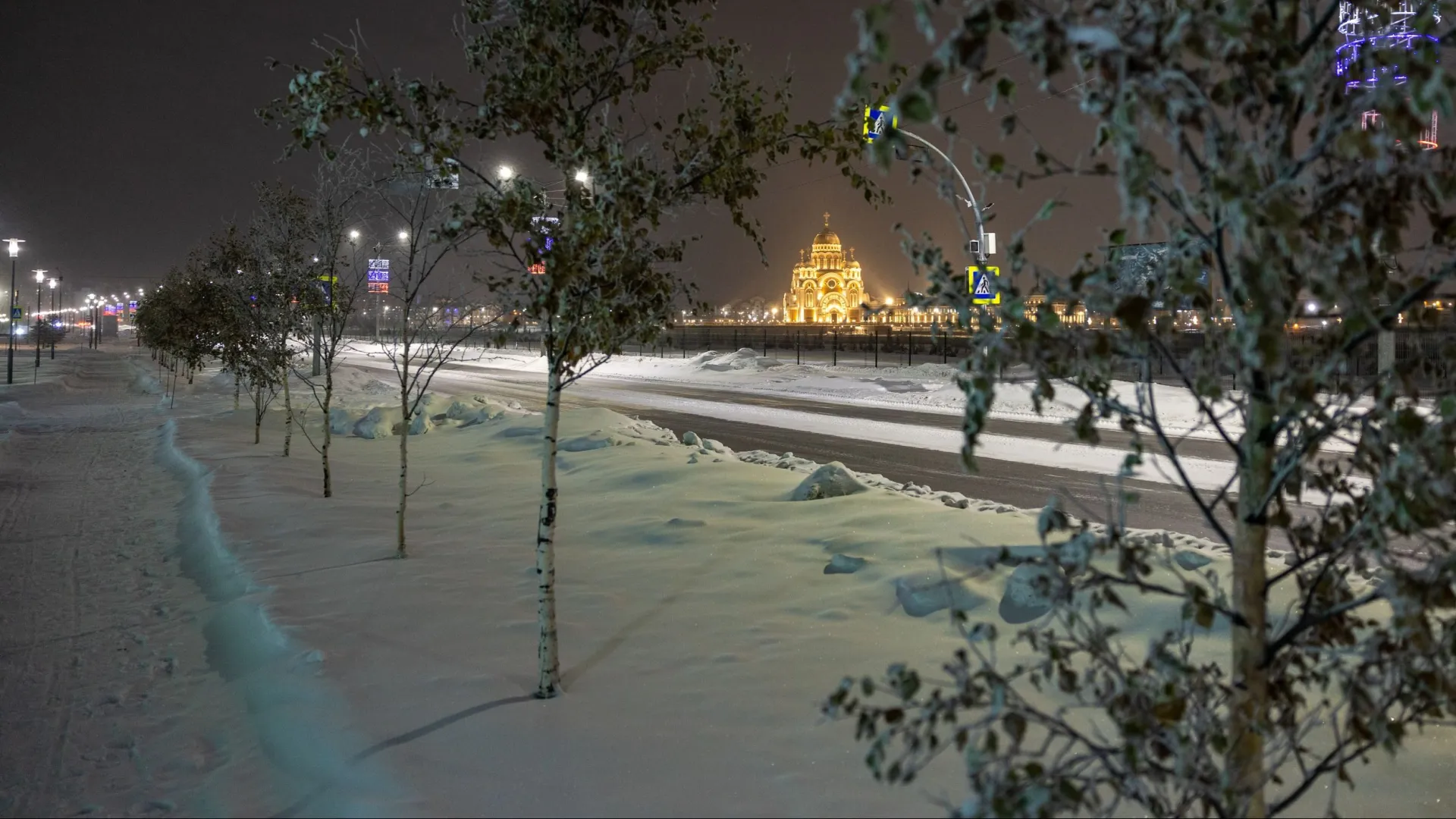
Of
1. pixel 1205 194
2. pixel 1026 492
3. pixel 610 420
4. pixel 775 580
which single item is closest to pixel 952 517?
pixel 775 580

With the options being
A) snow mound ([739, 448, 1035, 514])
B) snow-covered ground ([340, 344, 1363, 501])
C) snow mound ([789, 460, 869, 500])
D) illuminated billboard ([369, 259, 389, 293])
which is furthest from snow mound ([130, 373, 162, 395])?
snow mound ([789, 460, 869, 500])

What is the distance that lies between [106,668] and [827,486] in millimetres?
6360

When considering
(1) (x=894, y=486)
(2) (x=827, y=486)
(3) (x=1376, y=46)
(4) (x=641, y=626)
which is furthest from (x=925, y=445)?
(3) (x=1376, y=46)

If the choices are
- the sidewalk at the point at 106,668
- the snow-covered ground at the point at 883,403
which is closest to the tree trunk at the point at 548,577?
the sidewalk at the point at 106,668

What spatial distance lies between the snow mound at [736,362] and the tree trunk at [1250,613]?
37.1m

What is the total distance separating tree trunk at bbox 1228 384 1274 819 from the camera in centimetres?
268

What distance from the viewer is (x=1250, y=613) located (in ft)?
9.07

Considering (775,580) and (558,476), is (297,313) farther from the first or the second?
(775,580)

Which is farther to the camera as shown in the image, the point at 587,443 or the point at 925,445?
the point at 925,445

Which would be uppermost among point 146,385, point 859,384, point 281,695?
point 859,384

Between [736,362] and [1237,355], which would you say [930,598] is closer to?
[1237,355]

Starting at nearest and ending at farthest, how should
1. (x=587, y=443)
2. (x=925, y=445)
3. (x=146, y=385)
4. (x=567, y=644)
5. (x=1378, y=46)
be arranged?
1. (x=1378, y=46)
2. (x=567, y=644)
3. (x=587, y=443)
4. (x=925, y=445)
5. (x=146, y=385)

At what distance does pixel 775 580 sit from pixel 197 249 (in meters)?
24.4

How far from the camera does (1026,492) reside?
41.7 ft
